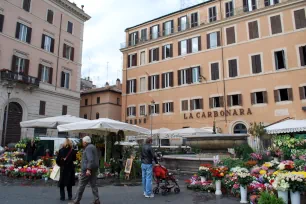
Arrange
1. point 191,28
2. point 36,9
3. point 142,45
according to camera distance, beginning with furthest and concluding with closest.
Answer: point 142,45
point 191,28
point 36,9

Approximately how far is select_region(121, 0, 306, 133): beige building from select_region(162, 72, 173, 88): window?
0.39 ft

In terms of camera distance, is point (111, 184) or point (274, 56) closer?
point (111, 184)

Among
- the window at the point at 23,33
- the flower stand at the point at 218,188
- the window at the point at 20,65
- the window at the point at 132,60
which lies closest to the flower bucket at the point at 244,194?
the flower stand at the point at 218,188

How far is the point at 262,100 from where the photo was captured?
994 inches

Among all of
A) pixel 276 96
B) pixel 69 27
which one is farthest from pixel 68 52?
pixel 276 96

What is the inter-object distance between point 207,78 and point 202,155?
17.3 meters

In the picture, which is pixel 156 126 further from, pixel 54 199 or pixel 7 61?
pixel 54 199

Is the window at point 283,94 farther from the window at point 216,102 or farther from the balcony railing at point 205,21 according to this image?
the balcony railing at point 205,21

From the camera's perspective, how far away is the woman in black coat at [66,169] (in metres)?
6.93

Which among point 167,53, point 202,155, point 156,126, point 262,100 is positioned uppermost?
point 167,53

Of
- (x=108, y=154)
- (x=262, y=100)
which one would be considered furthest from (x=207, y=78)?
(x=108, y=154)

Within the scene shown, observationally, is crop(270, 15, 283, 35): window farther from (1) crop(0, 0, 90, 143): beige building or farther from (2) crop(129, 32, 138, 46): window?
(1) crop(0, 0, 90, 143): beige building

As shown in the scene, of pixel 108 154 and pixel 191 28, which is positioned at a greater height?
pixel 191 28

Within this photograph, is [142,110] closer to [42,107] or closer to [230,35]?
[42,107]
